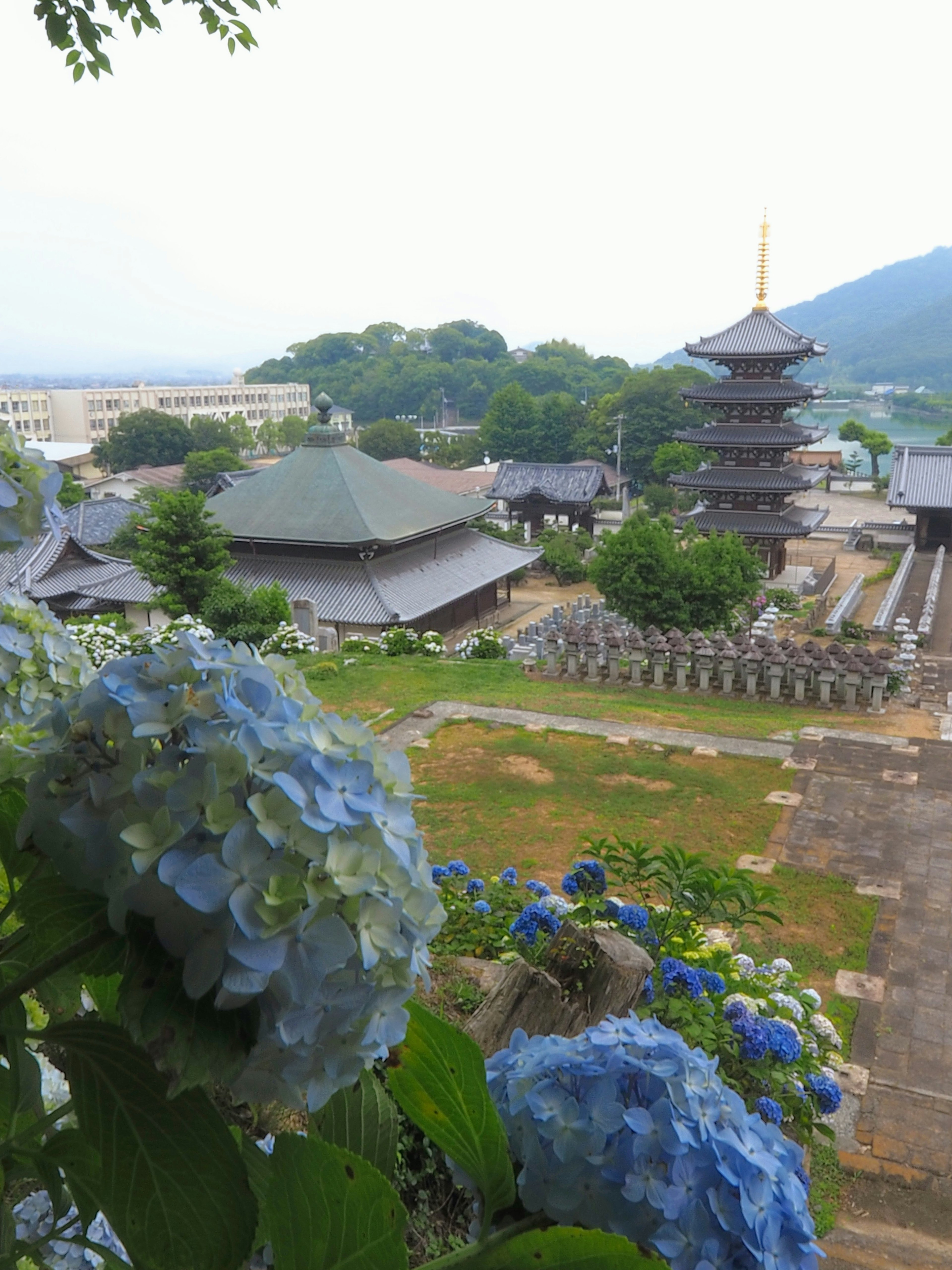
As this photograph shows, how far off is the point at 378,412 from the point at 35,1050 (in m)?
82.8

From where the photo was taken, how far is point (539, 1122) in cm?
101

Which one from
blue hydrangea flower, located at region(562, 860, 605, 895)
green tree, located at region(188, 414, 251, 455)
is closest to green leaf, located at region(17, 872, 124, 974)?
blue hydrangea flower, located at region(562, 860, 605, 895)

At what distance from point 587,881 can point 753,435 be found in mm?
23173

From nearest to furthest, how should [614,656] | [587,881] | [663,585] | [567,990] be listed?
[567,990]
[587,881]
[614,656]
[663,585]

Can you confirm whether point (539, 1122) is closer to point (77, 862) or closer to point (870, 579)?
point (77, 862)

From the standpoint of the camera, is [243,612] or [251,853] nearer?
[251,853]

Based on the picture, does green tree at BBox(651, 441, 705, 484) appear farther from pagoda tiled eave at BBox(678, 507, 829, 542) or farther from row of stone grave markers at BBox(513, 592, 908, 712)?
row of stone grave markers at BBox(513, 592, 908, 712)

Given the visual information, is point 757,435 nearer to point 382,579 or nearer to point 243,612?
point 382,579

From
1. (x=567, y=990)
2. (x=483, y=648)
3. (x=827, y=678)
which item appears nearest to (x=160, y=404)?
(x=483, y=648)

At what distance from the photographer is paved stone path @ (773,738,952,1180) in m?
4.29

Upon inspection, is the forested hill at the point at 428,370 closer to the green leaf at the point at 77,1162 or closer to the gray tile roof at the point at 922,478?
the gray tile roof at the point at 922,478

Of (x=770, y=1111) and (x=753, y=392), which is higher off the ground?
(x=753, y=392)

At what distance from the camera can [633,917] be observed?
3.60 meters

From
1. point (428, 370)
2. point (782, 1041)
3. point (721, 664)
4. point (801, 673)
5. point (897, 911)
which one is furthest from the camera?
point (428, 370)
